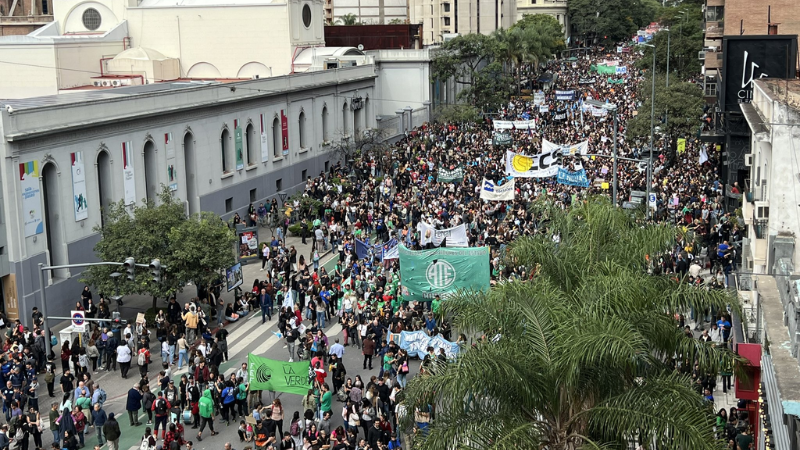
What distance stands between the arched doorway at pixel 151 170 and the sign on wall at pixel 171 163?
89cm

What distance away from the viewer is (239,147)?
5075 cm

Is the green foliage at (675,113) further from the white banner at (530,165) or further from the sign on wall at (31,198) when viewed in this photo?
the sign on wall at (31,198)

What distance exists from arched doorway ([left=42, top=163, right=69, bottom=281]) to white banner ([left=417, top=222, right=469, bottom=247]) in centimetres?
1274

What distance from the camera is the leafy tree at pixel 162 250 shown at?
33.2 metres

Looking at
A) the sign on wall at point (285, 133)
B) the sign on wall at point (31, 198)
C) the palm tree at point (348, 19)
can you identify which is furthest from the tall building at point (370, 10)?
the sign on wall at point (31, 198)

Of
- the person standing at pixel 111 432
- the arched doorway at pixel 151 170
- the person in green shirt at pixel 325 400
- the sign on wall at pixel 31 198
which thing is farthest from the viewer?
the arched doorway at pixel 151 170

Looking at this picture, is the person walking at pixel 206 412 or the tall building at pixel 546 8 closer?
the person walking at pixel 206 412

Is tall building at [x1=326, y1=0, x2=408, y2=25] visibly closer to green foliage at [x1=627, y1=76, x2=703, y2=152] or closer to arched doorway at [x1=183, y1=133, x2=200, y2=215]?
green foliage at [x1=627, y1=76, x2=703, y2=152]

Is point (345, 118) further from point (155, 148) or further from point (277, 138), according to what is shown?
point (155, 148)

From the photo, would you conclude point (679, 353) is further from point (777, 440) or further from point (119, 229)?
point (119, 229)

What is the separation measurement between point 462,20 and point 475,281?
103842 millimetres

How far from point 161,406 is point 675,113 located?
140 ft

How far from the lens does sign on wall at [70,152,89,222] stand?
37.4 meters

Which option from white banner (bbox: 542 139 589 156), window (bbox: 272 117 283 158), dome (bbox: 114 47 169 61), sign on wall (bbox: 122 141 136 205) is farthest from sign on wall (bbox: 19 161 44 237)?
dome (bbox: 114 47 169 61)
